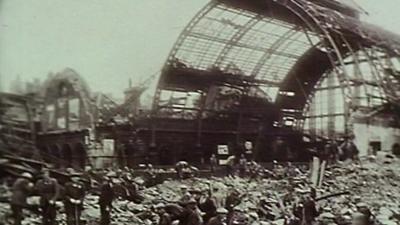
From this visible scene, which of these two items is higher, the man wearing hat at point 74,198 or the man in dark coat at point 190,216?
the man wearing hat at point 74,198

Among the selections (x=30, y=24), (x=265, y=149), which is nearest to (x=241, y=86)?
(x=265, y=149)

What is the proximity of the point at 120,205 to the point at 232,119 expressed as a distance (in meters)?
0.57

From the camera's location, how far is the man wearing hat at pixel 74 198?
2045mm

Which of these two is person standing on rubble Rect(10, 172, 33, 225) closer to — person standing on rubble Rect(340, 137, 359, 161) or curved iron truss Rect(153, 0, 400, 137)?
curved iron truss Rect(153, 0, 400, 137)

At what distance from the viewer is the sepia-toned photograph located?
2.07 m

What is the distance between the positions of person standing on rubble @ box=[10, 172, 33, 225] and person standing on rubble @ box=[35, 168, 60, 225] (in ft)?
0.14

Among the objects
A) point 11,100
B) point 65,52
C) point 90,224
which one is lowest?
point 90,224

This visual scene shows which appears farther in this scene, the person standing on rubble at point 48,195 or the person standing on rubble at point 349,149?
the person standing on rubble at point 349,149

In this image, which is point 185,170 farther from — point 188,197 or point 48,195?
point 48,195

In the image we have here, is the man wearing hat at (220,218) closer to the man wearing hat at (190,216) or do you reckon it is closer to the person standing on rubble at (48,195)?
the man wearing hat at (190,216)

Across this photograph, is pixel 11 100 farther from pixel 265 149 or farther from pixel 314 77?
pixel 314 77

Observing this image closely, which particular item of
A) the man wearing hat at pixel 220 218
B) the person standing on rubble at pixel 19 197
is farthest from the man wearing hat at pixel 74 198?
the man wearing hat at pixel 220 218

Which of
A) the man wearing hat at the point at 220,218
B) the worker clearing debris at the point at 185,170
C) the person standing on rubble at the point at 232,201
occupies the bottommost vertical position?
the man wearing hat at the point at 220,218

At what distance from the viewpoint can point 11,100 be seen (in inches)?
81.3
